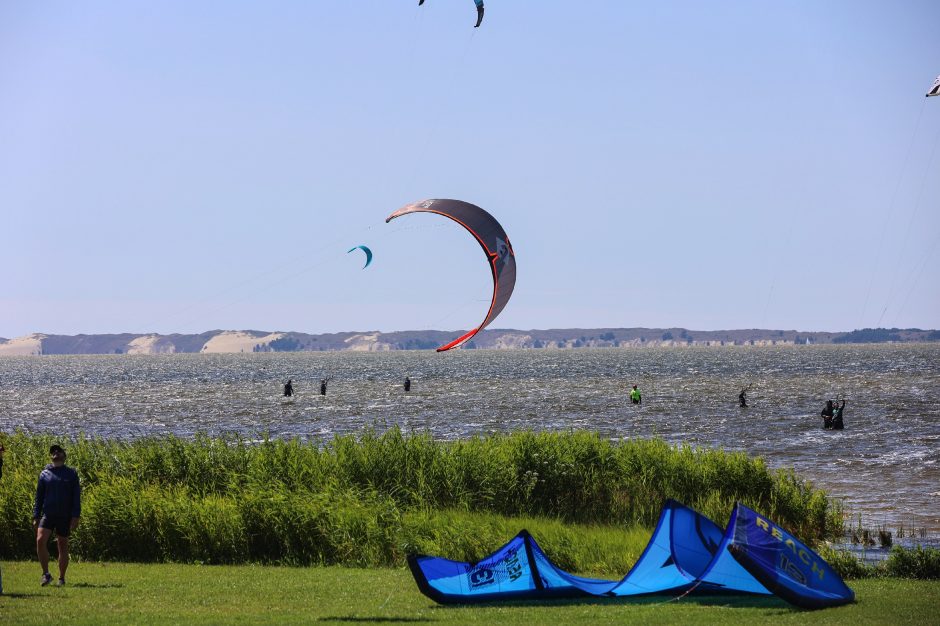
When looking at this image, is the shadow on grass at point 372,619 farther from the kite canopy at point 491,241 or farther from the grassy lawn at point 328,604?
the kite canopy at point 491,241

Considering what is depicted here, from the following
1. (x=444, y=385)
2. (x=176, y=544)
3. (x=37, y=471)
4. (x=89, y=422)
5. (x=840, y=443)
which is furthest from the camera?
(x=444, y=385)

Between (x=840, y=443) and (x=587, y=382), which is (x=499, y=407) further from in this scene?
(x=587, y=382)

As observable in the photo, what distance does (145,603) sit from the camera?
12.5m

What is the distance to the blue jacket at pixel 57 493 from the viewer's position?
42.5 feet

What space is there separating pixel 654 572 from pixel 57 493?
8.01 m

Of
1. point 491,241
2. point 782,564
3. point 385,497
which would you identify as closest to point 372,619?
point 782,564

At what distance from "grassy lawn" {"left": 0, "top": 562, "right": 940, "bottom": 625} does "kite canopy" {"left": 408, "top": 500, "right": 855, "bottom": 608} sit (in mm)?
227

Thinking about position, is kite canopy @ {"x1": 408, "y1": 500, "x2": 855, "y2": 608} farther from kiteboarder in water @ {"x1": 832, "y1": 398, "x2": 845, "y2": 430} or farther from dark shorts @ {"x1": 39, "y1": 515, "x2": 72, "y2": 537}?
kiteboarder in water @ {"x1": 832, "y1": 398, "x2": 845, "y2": 430}

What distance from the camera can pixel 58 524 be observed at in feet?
42.7

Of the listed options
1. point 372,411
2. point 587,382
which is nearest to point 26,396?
point 372,411

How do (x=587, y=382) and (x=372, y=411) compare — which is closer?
(x=372, y=411)

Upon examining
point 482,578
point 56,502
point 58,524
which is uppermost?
point 56,502

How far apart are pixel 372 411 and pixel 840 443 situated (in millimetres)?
34589

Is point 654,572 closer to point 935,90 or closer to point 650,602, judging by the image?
point 650,602
